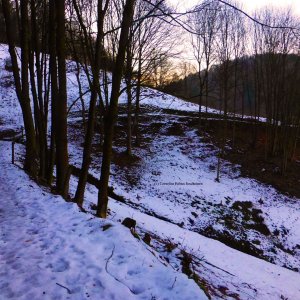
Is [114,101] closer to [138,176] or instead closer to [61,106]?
[61,106]

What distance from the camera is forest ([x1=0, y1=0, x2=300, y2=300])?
199 inches

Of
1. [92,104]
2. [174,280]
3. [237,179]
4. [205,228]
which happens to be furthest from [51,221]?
[237,179]

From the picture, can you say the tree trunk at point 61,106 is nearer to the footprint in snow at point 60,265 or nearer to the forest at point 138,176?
the forest at point 138,176

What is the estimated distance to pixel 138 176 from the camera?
19.9 meters

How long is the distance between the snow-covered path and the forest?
2 centimetres

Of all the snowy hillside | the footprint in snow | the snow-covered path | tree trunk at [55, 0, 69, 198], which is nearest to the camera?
the snow-covered path

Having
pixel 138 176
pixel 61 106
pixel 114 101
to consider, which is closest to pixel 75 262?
pixel 114 101

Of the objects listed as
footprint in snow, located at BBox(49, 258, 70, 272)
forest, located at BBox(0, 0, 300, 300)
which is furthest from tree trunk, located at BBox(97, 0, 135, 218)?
footprint in snow, located at BBox(49, 258, 70, 272)

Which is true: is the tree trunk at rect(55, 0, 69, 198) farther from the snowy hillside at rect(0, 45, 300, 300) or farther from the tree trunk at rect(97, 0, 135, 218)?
the tree trunk at rect(97, 0, 135, 218)

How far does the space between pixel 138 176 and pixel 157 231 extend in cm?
824

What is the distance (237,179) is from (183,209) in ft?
20.3

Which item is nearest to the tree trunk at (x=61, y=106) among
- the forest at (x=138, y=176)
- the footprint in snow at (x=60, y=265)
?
the forest at (x=138, y=176)

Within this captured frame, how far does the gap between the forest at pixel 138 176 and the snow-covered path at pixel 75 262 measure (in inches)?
0.8

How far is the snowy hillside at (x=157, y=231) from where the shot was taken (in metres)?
4.54
